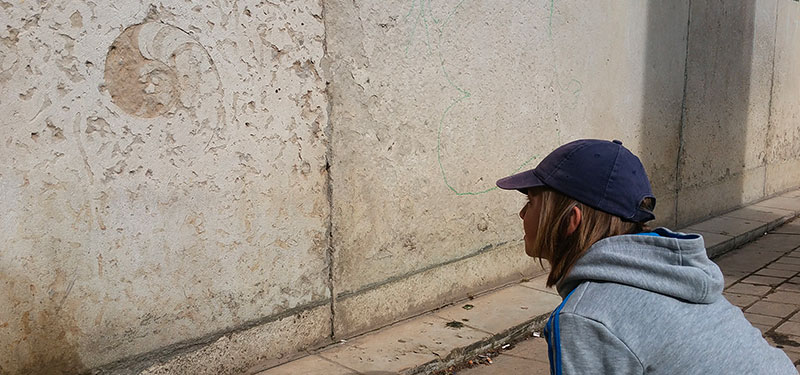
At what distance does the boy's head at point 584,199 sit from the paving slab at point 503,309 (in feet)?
8.30

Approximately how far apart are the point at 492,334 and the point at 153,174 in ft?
6.86

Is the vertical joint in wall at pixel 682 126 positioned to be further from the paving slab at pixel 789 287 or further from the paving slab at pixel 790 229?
the paving slab at pixel 789 287

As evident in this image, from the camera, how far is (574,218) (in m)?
1.61

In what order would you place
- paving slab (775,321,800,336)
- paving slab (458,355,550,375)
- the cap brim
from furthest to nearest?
paving slab (775,321,800,336)
paving slab (458,355,550,375)
the cap brim

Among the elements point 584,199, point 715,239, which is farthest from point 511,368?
point 715,239

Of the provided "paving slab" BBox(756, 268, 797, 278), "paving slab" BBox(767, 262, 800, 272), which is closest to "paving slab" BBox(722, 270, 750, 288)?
"paving slab" BBox(756, 268, 797, 278)

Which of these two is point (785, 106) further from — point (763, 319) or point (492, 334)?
point (492, 334)

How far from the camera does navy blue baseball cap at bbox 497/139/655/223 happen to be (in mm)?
1573

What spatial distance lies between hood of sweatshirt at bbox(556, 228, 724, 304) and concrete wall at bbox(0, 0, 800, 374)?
2.04 metres

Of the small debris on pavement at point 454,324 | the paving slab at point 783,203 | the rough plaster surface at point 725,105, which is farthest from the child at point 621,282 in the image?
the paving slab at point 783,203

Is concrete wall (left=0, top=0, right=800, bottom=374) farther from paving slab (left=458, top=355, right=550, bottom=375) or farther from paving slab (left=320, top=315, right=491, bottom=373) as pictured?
paving slab (left=458, top=355, right=550, bottom=375)

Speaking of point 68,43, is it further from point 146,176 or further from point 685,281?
point 685,281

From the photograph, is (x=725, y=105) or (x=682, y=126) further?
(x=725, y=105)

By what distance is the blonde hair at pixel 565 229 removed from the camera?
5.27ft
